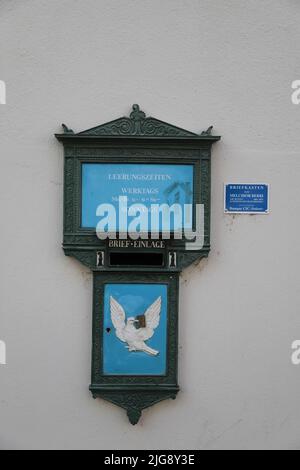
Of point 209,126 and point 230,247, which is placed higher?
point 209,126

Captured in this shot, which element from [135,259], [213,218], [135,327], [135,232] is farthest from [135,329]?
[213,218]

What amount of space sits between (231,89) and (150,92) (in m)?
0.54

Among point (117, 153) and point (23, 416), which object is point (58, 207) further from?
point (23, 416)

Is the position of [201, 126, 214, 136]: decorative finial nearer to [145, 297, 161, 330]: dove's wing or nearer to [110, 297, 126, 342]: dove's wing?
[145, 297, 161, 330]: dove's wing

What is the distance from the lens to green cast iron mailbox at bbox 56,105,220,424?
322 cm

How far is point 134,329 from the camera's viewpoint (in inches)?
128

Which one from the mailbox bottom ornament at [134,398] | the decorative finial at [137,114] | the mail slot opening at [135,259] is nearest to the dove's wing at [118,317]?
the mail slot opening at [135,259]

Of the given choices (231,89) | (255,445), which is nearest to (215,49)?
(231,89)

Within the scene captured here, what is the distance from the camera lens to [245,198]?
3293mm

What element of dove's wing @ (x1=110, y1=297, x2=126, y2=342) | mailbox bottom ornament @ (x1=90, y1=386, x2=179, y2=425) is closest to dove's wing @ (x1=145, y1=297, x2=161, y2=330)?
dove's wing @ (x1=110, y1=297, x2=126, y2=342)

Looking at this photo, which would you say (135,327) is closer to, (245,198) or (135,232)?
(135,232)

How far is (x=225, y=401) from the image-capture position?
10.9ft

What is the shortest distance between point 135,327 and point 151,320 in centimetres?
12

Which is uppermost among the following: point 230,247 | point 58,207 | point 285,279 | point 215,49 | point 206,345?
point 215,49
